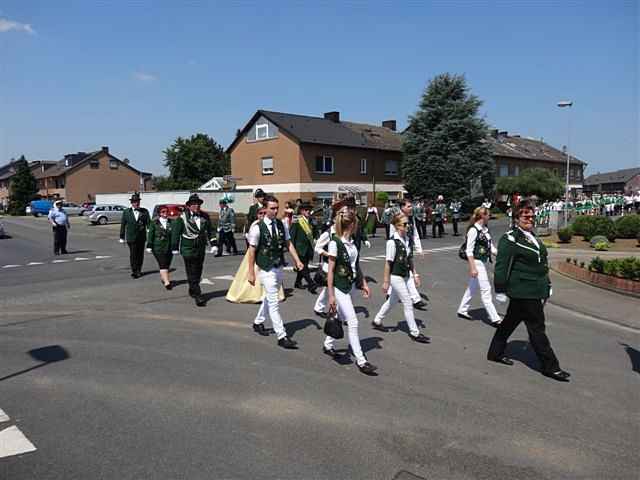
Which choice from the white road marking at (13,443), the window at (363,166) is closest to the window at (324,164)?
the window at (363,166)

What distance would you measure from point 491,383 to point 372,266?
9252 millimetres

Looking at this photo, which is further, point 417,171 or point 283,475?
point 417,171

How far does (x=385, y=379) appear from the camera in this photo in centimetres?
563

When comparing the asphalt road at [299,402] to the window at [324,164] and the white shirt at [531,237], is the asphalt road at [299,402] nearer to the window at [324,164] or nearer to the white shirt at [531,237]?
the white shirt at [531,237]

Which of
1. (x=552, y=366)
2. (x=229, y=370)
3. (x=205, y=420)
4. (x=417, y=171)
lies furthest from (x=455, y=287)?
(x=417, y=171)

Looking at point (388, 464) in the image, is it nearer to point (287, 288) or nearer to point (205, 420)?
point (205, 420)

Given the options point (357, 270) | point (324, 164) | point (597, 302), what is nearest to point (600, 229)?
point (597, 302)

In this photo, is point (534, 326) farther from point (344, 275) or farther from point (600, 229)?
point (600, 229)

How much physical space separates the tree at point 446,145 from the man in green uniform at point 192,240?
3295cm

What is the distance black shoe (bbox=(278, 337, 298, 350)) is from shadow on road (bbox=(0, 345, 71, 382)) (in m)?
2.50

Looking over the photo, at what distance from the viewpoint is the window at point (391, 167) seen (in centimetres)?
4647

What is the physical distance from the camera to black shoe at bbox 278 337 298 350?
6.68 meters

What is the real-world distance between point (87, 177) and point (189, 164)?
576 inches

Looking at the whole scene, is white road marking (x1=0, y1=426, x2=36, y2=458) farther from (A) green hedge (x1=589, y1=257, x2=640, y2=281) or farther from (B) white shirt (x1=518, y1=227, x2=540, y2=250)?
(A) green hedge (x1=589, y1=257, x2=640, y2=281)
